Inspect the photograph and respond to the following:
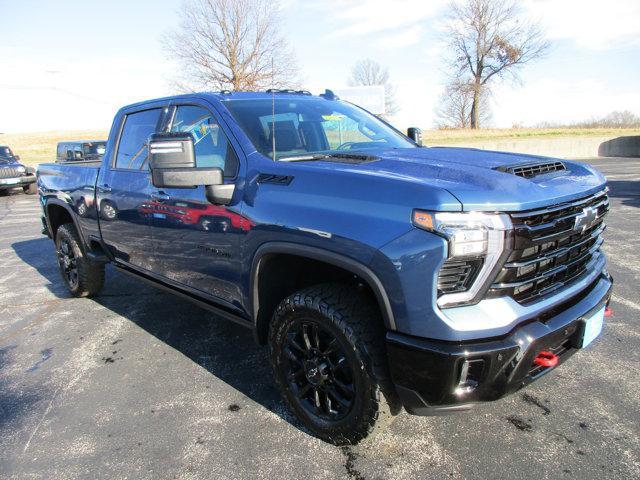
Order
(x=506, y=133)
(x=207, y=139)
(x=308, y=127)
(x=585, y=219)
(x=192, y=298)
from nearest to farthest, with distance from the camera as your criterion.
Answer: (x=585, y=219)
(x=207, y=139)
(x=308, y=127)
(x=192, y=298)
(x=506, y=133)

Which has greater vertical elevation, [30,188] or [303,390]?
[303,390]

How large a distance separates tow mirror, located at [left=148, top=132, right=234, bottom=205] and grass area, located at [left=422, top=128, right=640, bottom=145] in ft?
100

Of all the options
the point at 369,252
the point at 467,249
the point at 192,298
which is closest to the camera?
the point at 467,249

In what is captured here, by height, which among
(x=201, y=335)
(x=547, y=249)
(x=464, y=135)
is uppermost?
(x=464, y=135)

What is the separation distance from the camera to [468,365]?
6.09 feet

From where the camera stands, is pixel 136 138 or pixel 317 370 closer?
pixel 317 370

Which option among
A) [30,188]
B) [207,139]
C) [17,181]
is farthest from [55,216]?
[30,188]

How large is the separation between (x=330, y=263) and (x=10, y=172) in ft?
57.0

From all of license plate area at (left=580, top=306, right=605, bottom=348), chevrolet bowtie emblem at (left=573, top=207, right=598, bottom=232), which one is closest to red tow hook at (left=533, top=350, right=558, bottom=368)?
license plate area at (left=580, top=306, right=605, bottom=348)

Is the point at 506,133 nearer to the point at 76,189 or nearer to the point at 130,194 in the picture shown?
the point at 76,189

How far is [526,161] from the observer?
2.42 meters

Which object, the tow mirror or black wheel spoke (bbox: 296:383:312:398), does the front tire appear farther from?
the tow mirror

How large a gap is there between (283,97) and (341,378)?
2138 mm

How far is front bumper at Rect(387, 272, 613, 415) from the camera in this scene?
1.84m
